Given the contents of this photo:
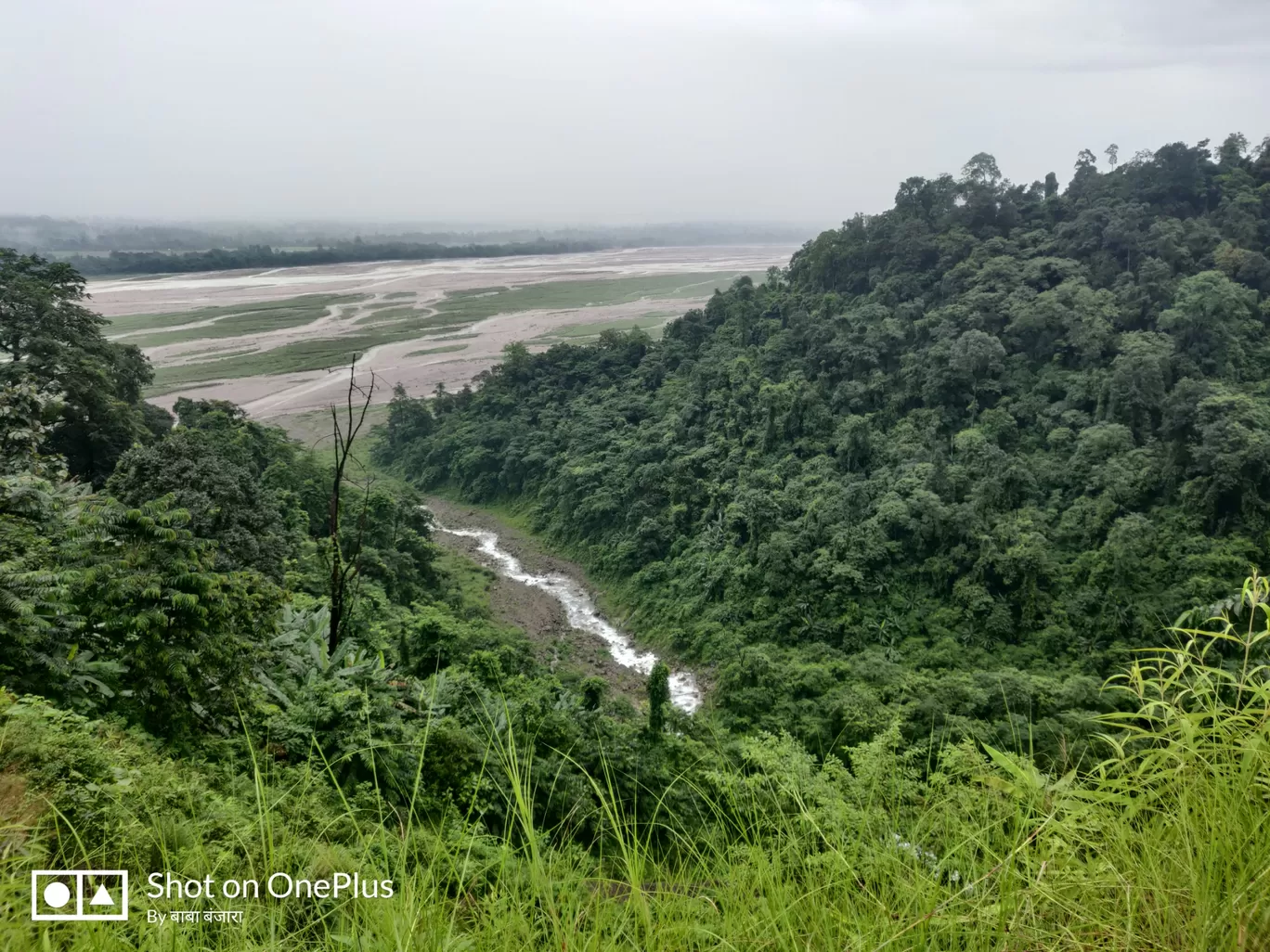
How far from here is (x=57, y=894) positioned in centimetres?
113

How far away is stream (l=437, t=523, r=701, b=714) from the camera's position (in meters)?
14.8

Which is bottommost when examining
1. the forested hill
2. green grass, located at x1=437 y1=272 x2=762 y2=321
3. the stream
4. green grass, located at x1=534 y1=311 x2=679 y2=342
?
the stream

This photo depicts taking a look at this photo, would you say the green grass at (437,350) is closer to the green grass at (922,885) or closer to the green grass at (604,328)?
the green grass at (604,328)

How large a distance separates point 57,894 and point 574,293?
152 ft

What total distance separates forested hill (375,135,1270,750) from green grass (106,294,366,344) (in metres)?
7.79

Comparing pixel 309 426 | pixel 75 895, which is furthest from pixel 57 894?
pixel 309 426

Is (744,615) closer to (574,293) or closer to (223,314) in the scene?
(223,314)

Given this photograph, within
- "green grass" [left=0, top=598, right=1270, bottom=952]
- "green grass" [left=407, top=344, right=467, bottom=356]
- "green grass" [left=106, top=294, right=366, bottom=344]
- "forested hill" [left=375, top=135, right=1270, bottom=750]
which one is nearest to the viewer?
"green grass" [left=0, top=598, right=1270, bottom=952]

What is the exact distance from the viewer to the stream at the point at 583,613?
1484 centimetres

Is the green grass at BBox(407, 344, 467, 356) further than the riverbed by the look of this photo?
Yes

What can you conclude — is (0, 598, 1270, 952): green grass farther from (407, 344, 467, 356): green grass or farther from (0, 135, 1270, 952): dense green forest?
(407, 344, 467, 356): green grass

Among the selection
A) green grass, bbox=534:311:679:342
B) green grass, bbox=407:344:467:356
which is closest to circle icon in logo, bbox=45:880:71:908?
green grass, bbox=407:344:467:356

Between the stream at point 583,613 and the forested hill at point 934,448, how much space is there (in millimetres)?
823

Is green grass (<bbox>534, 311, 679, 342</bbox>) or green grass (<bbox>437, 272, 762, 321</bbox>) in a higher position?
green grass (<bbox>437, 272, 762, 321</bbox>)
